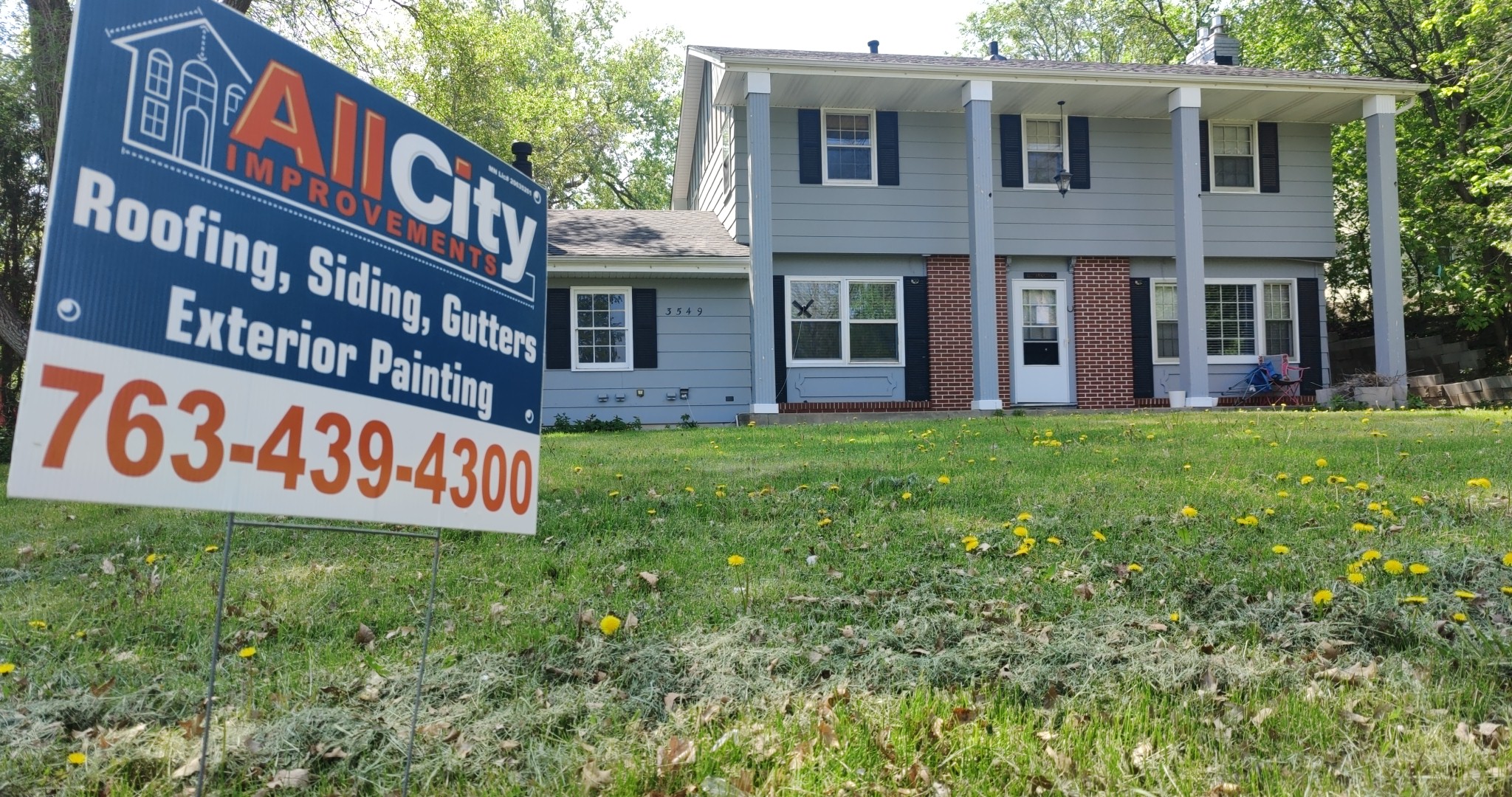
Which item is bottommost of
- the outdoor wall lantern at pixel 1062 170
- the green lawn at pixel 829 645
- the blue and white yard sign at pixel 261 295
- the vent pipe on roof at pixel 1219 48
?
the green lawn at pixel 829 645

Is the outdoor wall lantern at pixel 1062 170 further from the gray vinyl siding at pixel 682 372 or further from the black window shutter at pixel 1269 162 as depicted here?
the gray vinyl siding at pixel 682 372

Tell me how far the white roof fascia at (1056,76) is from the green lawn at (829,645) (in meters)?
9.16

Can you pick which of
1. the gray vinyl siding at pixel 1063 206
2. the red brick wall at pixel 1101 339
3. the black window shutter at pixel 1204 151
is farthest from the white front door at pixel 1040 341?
the black window shutter at pixel 1204 151

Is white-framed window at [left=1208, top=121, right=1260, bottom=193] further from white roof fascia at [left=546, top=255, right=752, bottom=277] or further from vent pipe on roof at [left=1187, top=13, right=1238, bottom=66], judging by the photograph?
white roof fascia at [left=546, top=255, right=752, bottom=277]

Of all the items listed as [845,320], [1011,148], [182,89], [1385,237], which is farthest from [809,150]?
[182,89]

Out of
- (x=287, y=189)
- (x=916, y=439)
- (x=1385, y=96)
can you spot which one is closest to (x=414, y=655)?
(x=287, y=189)

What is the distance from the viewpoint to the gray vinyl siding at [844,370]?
14.8 meters

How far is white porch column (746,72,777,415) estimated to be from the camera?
13.5 meters

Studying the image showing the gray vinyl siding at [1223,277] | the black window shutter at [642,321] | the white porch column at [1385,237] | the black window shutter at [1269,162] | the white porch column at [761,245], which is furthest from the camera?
the black window shutter at [1269,162]

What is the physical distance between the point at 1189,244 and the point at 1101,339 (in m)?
1.92

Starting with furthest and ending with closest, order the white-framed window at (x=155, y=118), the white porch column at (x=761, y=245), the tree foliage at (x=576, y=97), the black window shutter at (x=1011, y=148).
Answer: the tree foliage at (x=576, y=97), the black window shutter at (x=1011, y=148), the white porch column at (x=761, y=245), the white-framed window at (x=155, y=118)

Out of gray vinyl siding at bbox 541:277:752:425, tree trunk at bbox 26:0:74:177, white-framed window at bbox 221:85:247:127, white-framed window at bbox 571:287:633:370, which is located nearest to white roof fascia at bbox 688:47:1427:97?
gray vinyl siding at bbox 541:277:752:425

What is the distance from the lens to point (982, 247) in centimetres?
1425

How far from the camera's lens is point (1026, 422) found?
1034 centimetres
